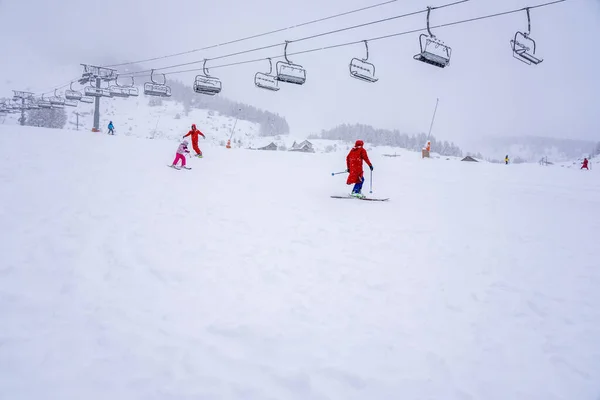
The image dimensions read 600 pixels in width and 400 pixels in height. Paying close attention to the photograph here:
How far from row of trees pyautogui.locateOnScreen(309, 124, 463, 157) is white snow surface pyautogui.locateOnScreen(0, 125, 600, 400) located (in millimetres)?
138109

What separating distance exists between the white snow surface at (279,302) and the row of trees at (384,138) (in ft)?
453

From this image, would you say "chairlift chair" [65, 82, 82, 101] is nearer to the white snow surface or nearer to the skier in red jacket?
the white snow surface

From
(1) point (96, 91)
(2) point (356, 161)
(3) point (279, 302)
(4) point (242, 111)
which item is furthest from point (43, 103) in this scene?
(4) point (242, 111)

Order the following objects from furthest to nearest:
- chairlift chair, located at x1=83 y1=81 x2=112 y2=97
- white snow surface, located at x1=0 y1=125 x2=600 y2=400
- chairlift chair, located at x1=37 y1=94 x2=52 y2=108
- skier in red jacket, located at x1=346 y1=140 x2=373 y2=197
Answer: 1. chairlift chair, located at x1=37 y1=94 x2=52 y2=108
2. chairlift chair, located at x1=83 y1=81 x2=112 y2=97
3. skier in red jacket, located at x1=346 y1=140 x2=373 y2=197
4. white snow surface, located at x1=0 y1=125 x2=600 y2=400

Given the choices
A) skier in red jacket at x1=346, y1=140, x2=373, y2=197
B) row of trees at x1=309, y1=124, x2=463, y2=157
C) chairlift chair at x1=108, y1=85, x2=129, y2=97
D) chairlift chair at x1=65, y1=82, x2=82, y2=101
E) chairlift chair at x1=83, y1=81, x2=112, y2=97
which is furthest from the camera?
row of trees at x1=309, y1=124, x2=463, y2=157

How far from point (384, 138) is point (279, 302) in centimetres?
14880

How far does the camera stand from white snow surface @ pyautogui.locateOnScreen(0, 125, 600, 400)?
271cm

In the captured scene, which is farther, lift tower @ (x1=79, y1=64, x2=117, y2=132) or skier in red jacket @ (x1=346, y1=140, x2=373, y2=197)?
lift tower @ (x1=79, y1=64, x2=117, y2=132)

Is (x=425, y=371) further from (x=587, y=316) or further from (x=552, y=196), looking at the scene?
(x=552, y=196)

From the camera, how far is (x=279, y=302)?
388cm

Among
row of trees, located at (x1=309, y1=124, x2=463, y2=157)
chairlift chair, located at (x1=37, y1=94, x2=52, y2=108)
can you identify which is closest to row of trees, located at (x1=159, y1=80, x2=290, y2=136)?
row of trees, located at (x1=309, y1=124, x2=463, y2=157)

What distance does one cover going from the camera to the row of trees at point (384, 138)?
142500mm

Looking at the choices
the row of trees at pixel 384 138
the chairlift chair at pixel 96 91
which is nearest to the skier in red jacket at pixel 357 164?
the chairlift chair at pixel 96 91

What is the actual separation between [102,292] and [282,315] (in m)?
2.35
